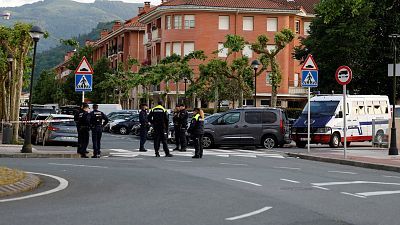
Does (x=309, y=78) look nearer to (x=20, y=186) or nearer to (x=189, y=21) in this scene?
(x=20, y=186)

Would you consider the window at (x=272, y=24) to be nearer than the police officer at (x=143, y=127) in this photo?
No

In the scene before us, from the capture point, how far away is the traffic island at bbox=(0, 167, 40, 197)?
488 inches

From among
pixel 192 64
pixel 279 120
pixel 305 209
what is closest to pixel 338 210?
pixel 305 209

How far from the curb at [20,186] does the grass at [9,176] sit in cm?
12

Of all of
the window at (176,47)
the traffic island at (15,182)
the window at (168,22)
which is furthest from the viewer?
the window at (168,22)

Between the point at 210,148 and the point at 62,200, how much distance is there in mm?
18917

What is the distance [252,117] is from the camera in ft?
99.1

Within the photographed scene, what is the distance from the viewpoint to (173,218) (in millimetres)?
9734

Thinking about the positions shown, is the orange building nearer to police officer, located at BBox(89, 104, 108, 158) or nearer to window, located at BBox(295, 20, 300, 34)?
window, located at BBox(295, 20, 300, 34)

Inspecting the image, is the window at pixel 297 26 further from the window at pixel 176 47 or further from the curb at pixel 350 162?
the curb at pixel 350 162

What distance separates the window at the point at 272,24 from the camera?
7419 centimetres

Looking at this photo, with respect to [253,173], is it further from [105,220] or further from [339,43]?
[339,43]

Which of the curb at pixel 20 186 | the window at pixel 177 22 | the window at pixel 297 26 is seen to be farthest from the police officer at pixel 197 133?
the window at pixel 297 26

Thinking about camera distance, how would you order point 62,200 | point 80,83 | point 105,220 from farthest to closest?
point 80,83
point 62,200
point 105,220
